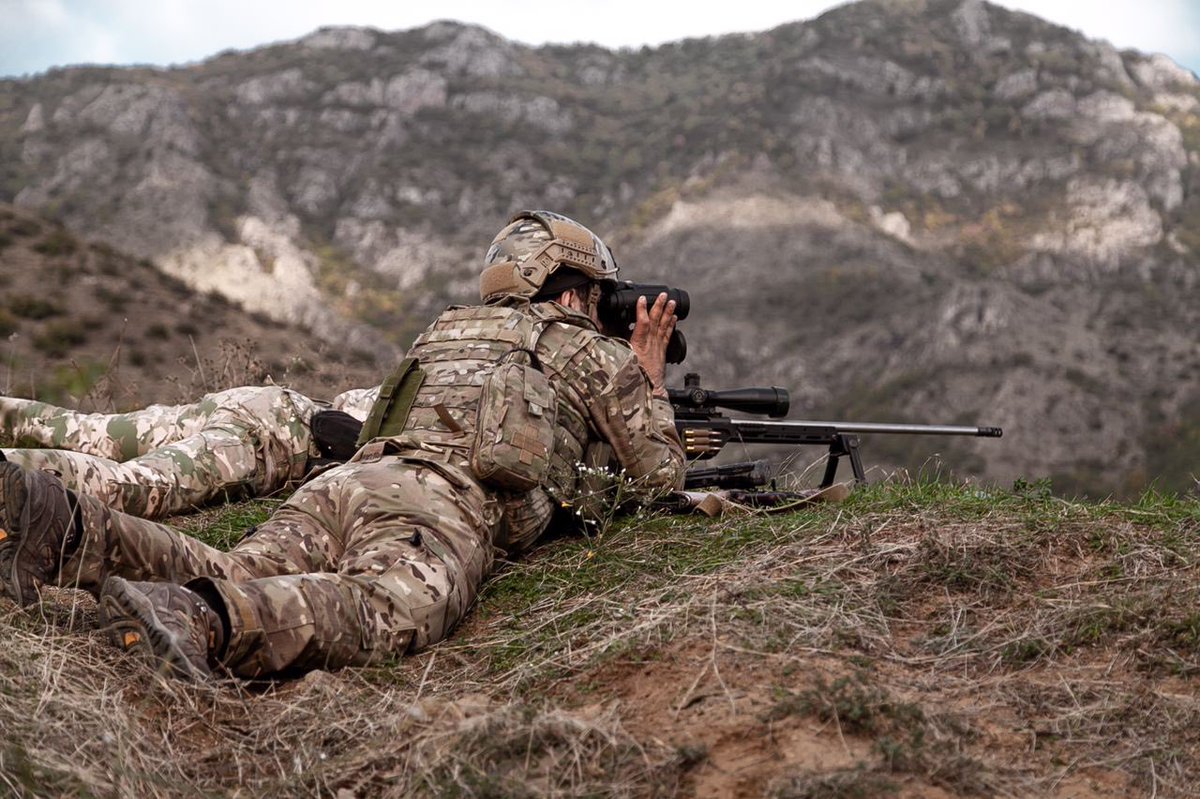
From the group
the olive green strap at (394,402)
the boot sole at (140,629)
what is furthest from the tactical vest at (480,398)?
the boot sole at (140,629)

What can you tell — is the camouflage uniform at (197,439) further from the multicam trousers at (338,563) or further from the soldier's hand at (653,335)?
the soldier's hand at (653,335)

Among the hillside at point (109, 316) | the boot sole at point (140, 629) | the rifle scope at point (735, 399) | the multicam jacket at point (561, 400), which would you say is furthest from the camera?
the hillside at point (109, 316)

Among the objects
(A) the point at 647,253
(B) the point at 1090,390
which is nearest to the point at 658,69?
(A) the point at 647,253

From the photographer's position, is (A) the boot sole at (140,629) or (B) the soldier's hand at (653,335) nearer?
(A) the boot sole at (140,629)

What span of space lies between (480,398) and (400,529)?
0.63 m

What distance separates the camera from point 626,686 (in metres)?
3.06

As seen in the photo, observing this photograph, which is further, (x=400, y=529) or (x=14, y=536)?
Result: (x=400, y=529)

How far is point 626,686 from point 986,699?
89 cm

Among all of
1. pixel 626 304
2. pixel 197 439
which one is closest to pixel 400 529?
pixel 626 304

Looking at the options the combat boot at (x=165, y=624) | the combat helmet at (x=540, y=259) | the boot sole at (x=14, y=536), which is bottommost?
the combat boot at (x=165, y=624)

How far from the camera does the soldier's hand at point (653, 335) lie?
16.4 ft

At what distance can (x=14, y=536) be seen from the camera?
130 inches

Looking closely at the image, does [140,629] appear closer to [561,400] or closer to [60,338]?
[561,400]

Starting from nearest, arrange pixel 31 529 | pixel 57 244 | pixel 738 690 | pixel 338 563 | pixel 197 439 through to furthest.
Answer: pixel 738 690
pixel 31 529
pixel 338 563
pixel 197 439
pixel 57 244
